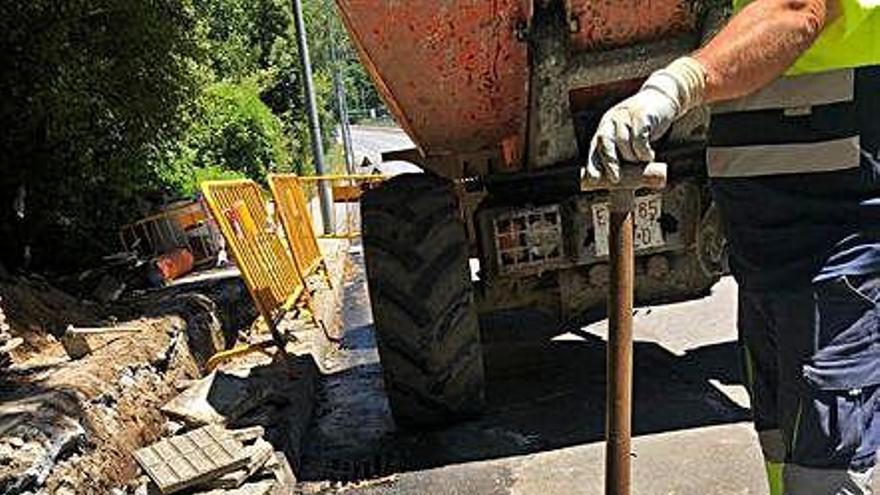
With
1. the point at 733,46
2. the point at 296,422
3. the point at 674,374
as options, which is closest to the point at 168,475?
the point at 296,422

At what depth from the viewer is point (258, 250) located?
6793mm

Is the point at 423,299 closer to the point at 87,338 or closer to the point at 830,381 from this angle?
the point at 87,338

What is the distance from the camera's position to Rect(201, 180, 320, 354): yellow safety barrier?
6.21 m

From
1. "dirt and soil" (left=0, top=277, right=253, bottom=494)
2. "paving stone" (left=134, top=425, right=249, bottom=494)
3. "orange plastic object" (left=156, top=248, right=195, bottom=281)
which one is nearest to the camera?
"dirt and soil" (left=0, top=277, right=253, bottom=494)

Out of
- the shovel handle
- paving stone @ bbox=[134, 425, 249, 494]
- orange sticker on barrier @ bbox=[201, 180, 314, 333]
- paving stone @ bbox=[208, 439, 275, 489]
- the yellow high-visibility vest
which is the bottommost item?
paving stone @ bbox=[208, 439, 275, 489]

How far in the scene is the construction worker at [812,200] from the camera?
225 cm

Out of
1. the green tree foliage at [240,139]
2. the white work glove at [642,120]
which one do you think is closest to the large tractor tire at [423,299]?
the white work glove at [642,120]

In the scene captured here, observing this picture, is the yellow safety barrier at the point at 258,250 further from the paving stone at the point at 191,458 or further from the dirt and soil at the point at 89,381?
the paving stone at the point at 191,458

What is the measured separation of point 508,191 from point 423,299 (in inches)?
28.7

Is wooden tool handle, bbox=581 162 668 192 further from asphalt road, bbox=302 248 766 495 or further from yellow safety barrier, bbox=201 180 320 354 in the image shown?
yellow safety barrier, bbox=201 180 320 354

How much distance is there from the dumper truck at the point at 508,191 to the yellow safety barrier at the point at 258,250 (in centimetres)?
125

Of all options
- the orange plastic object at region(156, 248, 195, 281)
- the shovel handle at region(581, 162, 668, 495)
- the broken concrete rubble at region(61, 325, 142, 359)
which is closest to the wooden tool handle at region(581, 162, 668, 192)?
the shovel handle at region(581, 162, 668, 495)

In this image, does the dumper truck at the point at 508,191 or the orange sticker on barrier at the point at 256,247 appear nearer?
the dumper truck at the point at 508,191

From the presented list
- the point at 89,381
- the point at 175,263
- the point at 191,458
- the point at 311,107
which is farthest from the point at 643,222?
the point at 311,107
